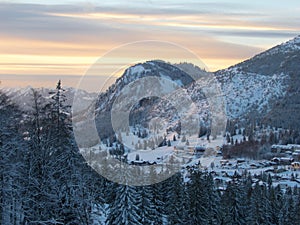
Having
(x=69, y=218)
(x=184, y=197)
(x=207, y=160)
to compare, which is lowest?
(x=207, y=160)

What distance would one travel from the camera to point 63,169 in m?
25.1

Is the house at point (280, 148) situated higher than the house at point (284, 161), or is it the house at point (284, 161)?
the house at point (280, 148)

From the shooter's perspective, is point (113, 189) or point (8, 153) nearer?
point (8, 153)

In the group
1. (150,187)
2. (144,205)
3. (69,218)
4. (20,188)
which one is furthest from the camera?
(150,187)

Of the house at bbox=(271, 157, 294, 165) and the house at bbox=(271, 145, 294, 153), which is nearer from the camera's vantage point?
the house at bbox=(271, 157, 294, 165)

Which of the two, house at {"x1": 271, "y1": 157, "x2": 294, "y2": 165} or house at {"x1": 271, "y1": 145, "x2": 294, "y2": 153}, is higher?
house at {"x1": 271, "y1": 145, "x2": 294, "y2": 153}

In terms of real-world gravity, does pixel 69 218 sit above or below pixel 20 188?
below

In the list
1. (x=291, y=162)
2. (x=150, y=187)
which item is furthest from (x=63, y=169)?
(x=291, y=162)

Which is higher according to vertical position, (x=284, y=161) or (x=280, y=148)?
(x=280, y=148)

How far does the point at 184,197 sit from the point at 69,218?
2705cm

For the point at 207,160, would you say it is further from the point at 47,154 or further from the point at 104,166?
the point at 47,154

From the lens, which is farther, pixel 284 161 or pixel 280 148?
pixel 280 148

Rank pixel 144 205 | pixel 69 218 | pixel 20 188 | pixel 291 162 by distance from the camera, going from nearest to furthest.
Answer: pixel 20 188, pixel 69 218, pixel 144 205, pixel 291 162

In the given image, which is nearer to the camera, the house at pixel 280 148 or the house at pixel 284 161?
the house at pixel 284 161
